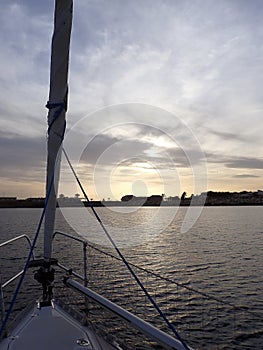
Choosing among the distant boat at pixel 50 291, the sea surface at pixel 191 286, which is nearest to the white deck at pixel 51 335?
the distant boat at pixel 50 291

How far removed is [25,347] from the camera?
448 cm

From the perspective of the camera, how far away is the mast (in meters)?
5.70

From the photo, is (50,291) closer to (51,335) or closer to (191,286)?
(51,335)

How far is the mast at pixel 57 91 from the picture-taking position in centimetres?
570

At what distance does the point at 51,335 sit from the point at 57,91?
150 inches

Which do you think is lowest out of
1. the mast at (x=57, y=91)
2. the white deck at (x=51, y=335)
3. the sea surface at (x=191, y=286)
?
the sea surface at (x=191, y=286)

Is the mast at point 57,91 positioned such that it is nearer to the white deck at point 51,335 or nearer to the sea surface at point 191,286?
the white deck at point 51,335

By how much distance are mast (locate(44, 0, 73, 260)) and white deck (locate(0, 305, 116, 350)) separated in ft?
5.36

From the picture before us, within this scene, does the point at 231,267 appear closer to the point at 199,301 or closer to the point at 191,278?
the point at 191,278

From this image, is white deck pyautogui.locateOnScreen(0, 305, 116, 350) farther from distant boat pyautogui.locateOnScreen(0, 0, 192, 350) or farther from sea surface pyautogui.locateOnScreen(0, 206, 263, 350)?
sea surface pyautogui.locateOnScreen(0, 206, 263, 350)

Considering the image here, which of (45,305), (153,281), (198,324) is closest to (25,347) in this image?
(45,305)

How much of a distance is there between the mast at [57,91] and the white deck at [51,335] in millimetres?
1633

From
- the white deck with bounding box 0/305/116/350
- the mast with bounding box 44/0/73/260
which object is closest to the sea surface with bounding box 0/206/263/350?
the white deck with bounding box 0/305/116/350

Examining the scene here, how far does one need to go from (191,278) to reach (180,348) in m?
20.0
